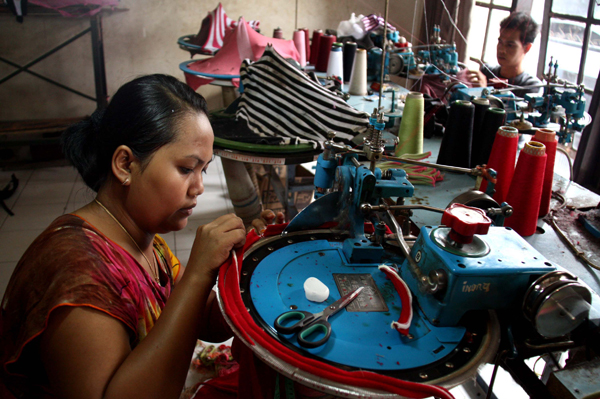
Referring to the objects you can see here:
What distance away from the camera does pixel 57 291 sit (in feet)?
2.67

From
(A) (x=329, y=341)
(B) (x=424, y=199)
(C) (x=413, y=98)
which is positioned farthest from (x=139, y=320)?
(C) (x=413, y=98)

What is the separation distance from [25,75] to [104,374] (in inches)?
201

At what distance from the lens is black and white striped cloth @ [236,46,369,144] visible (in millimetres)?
2146

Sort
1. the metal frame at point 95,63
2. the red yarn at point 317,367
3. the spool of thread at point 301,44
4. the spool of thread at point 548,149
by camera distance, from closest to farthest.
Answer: the red yarn at point 317,367 → the spool of thread at point 548,149 → the spool of thread at point 301,44 → the metal frame at point 95,63

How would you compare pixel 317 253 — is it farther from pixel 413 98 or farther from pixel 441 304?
pixel 413 98

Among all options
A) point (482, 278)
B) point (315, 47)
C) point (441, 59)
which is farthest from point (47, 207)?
point (482, 278)

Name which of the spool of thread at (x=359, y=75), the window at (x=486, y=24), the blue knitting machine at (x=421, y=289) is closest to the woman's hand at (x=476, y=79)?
the window at (x=486, y=24)

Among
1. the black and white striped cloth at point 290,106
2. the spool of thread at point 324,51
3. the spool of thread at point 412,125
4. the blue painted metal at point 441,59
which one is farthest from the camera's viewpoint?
the spool of thread at point 324,51

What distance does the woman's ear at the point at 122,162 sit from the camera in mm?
974

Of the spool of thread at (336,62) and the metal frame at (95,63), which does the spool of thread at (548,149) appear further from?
the metal frame at (95,63)

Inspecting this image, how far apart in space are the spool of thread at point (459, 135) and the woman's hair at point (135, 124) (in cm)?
116

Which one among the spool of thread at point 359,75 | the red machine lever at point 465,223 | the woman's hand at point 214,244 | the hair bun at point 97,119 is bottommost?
the woman's hand at point 214,244

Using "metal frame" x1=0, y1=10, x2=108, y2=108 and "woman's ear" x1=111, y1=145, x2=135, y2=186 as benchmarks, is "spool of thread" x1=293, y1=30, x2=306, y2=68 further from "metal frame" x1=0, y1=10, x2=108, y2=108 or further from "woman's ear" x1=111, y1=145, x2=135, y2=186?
"woman's ear" x1=111, y1=145, x2=135, y2=186

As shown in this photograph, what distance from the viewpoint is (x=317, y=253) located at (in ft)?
3.74
